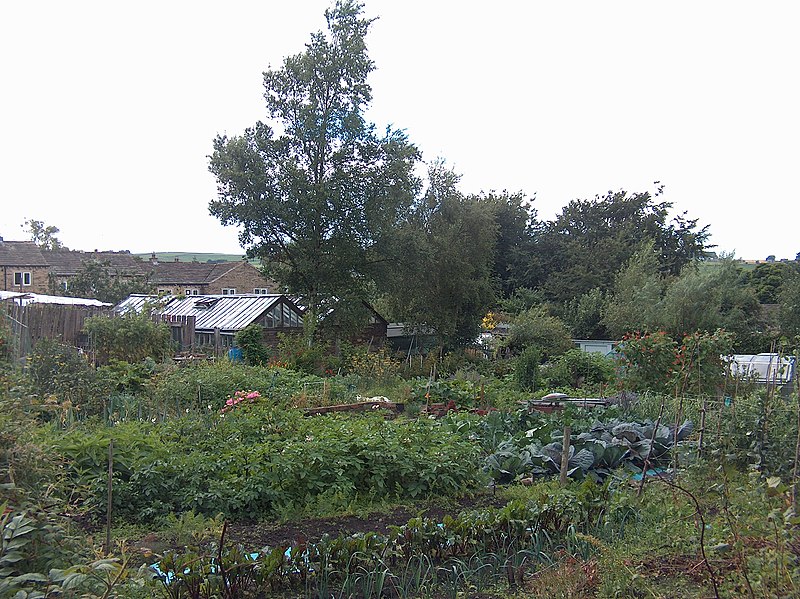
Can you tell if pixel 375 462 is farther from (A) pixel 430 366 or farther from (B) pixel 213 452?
(A) pixel 430 366

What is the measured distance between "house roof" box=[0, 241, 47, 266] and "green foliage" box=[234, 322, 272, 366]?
27.3 m

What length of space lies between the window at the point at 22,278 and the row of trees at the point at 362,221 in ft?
82.0

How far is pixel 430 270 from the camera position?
2189 centimetres

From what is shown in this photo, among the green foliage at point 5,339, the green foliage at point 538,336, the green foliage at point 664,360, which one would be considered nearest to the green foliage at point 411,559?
the green foliage at point 664,360

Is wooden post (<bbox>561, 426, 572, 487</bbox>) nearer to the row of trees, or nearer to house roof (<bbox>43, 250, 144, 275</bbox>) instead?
the row of trees

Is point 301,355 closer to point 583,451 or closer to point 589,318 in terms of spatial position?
point 583,451

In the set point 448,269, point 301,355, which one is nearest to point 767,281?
point 448,269

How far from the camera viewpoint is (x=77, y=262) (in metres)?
44.7

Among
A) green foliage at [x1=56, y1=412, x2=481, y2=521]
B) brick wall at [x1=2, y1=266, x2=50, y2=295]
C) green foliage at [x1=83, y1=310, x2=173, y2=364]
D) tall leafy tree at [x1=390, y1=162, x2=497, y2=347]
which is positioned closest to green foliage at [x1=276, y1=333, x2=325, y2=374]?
green foliage at [x1=83, y1=310, x2=173, y2=364]

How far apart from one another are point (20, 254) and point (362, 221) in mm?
28370

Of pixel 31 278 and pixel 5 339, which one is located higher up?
pixel 31 278

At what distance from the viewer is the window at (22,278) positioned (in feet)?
125

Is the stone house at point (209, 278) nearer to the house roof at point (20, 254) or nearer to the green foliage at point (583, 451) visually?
the house roof at point (20, 254)

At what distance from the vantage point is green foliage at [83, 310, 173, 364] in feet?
47.2
